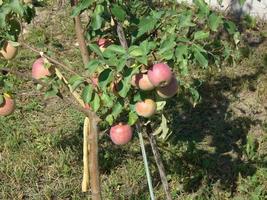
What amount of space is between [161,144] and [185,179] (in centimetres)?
40

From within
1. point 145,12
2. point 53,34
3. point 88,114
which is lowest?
point 53,34

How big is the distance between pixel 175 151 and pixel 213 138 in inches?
13.5

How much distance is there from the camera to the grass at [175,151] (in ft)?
11.3

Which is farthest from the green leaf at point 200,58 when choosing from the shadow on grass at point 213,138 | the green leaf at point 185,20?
the shadow on grass at point 213,138

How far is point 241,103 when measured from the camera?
424 centimetres

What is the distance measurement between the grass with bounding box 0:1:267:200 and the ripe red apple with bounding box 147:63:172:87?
1451 mm

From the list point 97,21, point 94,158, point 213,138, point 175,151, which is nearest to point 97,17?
point 97,21

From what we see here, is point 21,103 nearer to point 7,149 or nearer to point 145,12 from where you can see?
point 7,149

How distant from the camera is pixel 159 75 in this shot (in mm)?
1984

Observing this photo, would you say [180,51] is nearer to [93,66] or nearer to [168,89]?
[168,89]

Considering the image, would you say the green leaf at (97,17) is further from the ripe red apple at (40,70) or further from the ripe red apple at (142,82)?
the ripe red apple at (40,70)

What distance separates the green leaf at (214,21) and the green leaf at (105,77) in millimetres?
403

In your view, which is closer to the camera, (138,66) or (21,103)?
(138,66)

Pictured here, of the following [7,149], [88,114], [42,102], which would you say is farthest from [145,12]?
[42,102]
